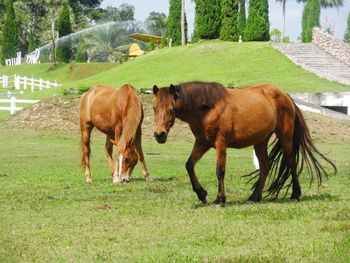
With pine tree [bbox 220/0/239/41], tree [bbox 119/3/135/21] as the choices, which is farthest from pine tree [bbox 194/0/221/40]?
tree [bbox 119/3/135/21]

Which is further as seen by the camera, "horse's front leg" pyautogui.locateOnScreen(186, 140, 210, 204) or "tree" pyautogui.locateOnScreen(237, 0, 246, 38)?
"tree" pyautogui.locateOnScreen(237, 0, 246, 38)

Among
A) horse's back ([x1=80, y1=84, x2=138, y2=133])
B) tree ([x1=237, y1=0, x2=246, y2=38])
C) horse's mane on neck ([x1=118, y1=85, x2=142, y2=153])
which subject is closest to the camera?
horse's mane on neck ([x1=118, y1=85, x2=142, y2=153])

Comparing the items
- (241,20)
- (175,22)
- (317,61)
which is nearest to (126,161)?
(317,61)

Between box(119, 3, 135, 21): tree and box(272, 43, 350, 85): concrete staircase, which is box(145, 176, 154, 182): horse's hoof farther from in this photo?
box(119, 3, 135, 21): tree

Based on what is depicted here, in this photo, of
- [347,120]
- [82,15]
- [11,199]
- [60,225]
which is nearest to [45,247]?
[60,225]

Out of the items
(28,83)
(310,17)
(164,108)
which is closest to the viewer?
(164,108)

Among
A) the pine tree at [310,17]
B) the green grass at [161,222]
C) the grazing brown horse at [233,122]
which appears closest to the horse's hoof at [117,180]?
the green grass at [161,222]

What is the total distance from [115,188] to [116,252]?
6.36 meters

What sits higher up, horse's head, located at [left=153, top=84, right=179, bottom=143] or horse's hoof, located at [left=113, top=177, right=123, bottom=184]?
horse's head, located at [left=153, top=84, right=179, bottom=143]

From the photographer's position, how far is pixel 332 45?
55.8 meters

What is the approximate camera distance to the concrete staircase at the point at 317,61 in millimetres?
47925

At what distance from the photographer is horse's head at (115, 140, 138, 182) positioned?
15930mm

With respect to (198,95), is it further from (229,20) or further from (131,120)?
(229,20)

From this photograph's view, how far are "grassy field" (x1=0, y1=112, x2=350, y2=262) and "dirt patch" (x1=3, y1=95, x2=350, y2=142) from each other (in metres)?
13.7
